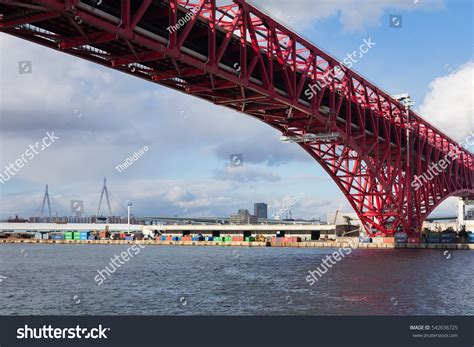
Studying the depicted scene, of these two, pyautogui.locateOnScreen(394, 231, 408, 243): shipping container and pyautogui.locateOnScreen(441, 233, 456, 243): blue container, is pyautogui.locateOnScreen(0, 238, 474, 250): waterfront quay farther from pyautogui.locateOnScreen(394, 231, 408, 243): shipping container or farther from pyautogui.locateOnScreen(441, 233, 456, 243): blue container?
pyautogui.locateOnScreen(441, 233, 456, 243): blue container

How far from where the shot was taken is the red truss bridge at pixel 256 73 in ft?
126

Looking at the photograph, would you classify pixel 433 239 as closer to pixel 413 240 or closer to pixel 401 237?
pixel 413 240

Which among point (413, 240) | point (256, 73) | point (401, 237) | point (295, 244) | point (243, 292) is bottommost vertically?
point (243, 292)

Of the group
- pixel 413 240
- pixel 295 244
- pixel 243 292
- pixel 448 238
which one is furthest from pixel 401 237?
pixel 243 292

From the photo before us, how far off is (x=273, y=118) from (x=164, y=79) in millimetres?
19256

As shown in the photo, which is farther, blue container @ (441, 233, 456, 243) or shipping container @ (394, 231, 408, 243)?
blue container @ (441, 233, 456, 243)

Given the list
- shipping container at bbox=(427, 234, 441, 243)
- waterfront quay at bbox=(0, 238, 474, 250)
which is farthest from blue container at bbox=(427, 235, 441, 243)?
waterfront quay at bbox=(0, 238, 474, 250)

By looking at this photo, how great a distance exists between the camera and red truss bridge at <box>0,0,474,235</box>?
38.3 metres

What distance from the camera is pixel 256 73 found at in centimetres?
5650

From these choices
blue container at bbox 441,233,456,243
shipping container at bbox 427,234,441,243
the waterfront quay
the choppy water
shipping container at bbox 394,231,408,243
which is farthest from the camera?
blue container at bbox 441,233,456,243

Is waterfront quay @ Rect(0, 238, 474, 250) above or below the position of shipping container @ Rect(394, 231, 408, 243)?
below

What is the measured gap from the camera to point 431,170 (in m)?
104
